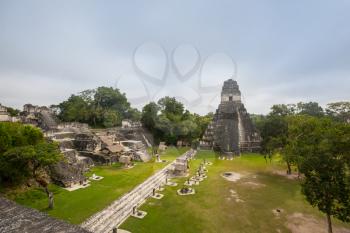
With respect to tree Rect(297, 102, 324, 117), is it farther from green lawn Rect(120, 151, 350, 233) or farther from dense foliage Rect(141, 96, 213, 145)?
green lawn Rect(120, 151, 350, 233)

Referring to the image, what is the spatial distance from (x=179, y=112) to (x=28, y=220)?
4585 centimetres

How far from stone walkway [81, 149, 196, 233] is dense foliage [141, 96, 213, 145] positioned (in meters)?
25.4

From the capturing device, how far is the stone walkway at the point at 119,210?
1530cm

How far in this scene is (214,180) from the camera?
26.5 m

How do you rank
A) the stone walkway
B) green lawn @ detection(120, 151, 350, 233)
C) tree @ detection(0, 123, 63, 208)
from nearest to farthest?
the stone walkway, green lawn @ detection(120, 151, 350, 233), tree @ detection(0, 123, 63, 208)

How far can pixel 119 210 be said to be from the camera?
17.8 meters

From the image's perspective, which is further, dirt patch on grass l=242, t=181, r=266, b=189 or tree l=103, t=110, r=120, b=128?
tree l=103, t=110, r=120, b=128

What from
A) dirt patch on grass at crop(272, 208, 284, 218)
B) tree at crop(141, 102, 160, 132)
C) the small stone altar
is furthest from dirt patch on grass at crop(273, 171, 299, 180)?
tree at crop(141, 102, 160, 132)

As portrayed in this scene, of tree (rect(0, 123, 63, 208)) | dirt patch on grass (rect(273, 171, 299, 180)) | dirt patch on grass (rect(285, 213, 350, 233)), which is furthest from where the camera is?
dirt patch on grass (rect(273, 171, 299, 180))

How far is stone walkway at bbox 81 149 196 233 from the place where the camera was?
15297mm

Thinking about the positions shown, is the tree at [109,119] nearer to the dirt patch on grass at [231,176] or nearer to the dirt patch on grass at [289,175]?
the dirt patch on grass at [231,176]

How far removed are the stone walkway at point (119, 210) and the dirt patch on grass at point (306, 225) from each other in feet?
38.1

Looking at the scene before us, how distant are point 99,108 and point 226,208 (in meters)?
47.6

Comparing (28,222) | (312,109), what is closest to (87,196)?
(28,222)
